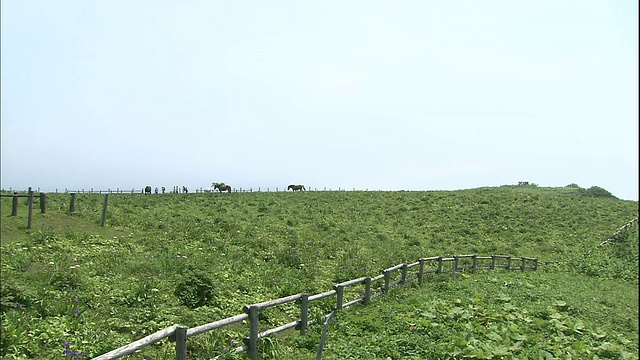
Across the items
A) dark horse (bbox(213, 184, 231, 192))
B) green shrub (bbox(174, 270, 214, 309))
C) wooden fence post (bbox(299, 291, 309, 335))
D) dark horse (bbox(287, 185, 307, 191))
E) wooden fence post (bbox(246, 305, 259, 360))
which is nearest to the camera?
wooden fence post (bbox(246, 305, 259, 360))

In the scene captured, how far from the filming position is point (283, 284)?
14.0m

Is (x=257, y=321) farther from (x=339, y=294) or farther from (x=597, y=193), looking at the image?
(x=597, y=193)

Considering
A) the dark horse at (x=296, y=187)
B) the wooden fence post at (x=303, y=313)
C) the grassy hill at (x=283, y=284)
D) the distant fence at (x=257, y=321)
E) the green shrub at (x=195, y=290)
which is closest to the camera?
the distant fence at (x=257, y=321)

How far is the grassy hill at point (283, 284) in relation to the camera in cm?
903

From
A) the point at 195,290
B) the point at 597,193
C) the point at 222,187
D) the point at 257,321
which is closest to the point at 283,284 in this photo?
the point at 195,290

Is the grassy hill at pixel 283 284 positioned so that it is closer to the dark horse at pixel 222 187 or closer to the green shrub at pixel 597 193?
the dark horse at pixel 222 187

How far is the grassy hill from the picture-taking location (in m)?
9.03

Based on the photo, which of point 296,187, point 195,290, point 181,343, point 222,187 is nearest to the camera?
point 181,343

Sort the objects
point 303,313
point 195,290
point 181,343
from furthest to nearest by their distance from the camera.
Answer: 1. point 195,290
2. point 303,313
3. point 181,343

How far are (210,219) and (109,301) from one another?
1444cm

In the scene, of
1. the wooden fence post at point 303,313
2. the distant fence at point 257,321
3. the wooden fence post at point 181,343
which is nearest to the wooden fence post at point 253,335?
the distant fence at point 257,321

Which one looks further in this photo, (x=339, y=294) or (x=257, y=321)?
(x=339, y=294)

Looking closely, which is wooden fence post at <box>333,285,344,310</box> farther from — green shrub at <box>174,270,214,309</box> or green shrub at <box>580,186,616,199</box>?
green shrub at <box>580,186,616,199</box>

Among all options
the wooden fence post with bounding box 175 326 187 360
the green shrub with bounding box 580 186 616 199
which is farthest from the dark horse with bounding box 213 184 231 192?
the green shrub with bounding box 580 186 616 199
